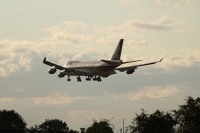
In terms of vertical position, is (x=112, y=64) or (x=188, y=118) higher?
(x=112, y=64)

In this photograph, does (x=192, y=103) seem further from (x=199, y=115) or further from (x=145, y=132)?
(x=145, y=132)

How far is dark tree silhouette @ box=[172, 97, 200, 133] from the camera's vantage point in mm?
141500

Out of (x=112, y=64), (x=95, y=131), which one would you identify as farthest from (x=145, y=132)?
(x=112, y=64)

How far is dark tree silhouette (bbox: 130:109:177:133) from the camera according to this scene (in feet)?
450

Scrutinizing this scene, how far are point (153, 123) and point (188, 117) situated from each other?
906cm

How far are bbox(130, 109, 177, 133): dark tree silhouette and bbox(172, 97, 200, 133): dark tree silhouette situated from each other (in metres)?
2.71

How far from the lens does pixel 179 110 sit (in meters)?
144

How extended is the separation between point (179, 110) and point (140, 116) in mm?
10326

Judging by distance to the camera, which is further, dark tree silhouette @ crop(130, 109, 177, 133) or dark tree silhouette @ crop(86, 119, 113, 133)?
dark tree silhouette @ crop(86, 119, 113, 133)

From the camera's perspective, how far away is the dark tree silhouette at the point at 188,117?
142 m

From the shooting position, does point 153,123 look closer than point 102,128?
Yes

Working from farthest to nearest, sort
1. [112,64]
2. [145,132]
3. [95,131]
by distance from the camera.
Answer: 1. [112,64]
2. [95,131]
3. [145,132]

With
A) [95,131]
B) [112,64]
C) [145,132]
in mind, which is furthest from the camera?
[112,64]

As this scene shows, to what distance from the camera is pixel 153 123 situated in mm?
138125
